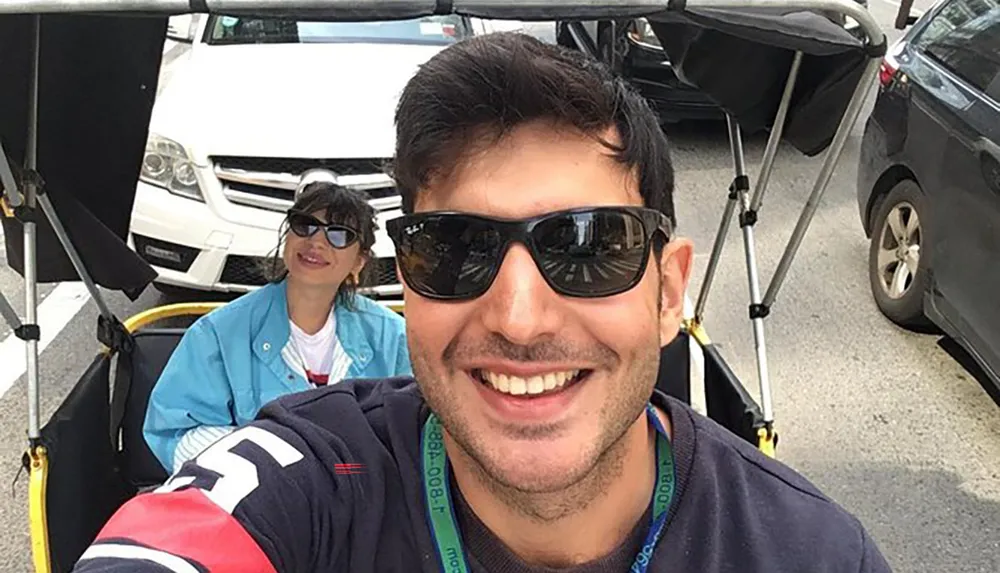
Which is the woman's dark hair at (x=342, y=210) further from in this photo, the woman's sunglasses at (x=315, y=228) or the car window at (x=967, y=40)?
the car window at (x=967, y=40)

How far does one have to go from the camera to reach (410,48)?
544 centimetres

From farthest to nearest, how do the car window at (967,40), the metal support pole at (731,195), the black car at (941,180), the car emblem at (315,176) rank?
the car window at (967,40)
the black car at (941,180)
the car emblem at (315,176)
the metal support pole at (731,195)

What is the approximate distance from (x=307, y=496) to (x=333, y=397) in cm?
21

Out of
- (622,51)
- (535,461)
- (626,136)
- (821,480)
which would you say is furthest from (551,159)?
(622,51)

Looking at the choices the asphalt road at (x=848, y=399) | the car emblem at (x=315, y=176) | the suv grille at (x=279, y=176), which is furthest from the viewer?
the suv grille at (x=279, y=176)

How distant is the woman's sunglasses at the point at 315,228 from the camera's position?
114 inches

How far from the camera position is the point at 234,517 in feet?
4.72

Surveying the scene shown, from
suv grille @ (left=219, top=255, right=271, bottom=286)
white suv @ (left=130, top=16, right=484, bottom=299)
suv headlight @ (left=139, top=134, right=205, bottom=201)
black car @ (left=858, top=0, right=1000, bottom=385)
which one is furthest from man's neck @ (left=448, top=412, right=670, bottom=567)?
suv headlight @ (left=139, top=134, right=205, bottom=201)

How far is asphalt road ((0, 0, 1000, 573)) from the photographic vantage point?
3795mm

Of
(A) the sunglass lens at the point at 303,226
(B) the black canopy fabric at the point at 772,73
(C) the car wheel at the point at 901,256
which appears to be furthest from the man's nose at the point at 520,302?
(C) the car wheel at the point at 901,256

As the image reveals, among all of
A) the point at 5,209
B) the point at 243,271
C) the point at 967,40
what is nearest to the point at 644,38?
the point at 967,40

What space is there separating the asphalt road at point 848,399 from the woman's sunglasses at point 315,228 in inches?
64.2

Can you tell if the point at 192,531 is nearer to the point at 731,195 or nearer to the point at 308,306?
the point at 308,306

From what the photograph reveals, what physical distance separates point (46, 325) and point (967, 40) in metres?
4.54
